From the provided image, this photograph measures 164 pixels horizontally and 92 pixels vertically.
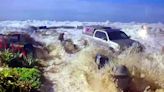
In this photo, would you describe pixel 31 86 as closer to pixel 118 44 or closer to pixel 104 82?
pixel 104 82

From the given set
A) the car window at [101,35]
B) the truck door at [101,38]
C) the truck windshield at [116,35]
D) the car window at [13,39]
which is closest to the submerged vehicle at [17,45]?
the car window at [13,39]

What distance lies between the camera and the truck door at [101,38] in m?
22.5

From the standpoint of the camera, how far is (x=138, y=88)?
496 inches

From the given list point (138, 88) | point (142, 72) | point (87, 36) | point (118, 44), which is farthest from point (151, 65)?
point (87, 36)

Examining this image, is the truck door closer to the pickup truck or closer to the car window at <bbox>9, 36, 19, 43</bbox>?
the pickup truck

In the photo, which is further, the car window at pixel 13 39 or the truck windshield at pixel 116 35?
the truck windshield at pixel 116 35

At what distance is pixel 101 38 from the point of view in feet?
76.3

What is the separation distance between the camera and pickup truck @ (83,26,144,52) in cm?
2102

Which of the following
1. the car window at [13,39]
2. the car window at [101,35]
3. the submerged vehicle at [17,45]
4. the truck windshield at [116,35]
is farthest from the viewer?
the car window at [101,35]

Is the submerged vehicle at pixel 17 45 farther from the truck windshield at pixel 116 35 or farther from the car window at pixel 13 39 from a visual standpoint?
the truck windshield at pixel 116 35

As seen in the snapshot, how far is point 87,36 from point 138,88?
1258 centimetres

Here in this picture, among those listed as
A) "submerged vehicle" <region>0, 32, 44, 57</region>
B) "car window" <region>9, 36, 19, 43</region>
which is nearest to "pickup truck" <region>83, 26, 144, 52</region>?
"submerged vehicle" <region>0, 32, 44, 57</region>

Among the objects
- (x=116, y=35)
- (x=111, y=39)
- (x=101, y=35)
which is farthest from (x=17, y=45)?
(x=116, y=35)

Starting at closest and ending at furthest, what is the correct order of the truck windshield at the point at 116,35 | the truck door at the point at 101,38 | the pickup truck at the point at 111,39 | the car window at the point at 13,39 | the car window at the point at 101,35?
the pickup truck at the point at 111,39 < the car window at the point at 13,39 < the truck door at the point at 101,38 < the truck windshield at the point at 116,35 < the car window at the point at 101,35
